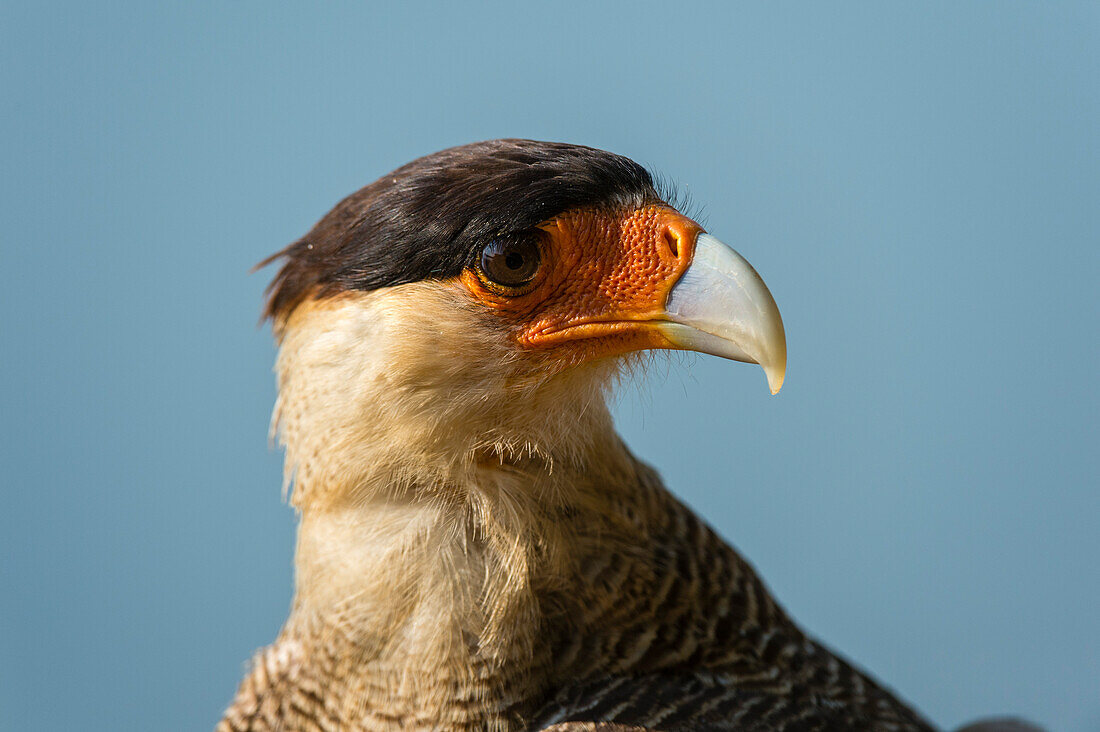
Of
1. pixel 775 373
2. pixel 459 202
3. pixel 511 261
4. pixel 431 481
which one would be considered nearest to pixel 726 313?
pixel 775 373

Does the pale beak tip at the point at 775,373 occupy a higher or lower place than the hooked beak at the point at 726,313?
lower

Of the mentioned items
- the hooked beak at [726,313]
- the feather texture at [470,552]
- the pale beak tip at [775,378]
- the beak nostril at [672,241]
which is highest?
the beak nostril at [672,241]

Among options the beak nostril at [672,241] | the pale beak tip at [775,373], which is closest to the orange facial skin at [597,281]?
the beak nostril at [672,241]

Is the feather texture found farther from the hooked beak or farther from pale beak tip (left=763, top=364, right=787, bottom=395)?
pale beak tip (left=763, top=364, right=787, bottom=395)

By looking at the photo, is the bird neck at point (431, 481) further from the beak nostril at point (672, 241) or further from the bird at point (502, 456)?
the beak nostril at point (672, 241)

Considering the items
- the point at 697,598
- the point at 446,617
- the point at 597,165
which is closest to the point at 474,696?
the point at 446,617

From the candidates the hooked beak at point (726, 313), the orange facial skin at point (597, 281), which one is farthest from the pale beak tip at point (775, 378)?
the orange facial skin at point (597, 281)

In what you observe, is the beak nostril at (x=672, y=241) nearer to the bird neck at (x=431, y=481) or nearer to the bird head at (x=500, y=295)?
the bird head at (x=500, y=295)

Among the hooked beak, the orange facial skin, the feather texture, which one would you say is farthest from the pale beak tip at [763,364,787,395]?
the feather texture
